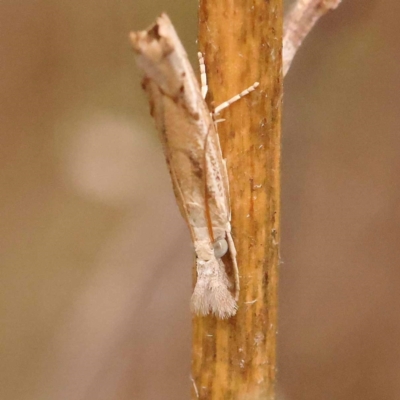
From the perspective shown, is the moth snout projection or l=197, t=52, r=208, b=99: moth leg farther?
l=197, t=52, r=208, b=99: moth leg

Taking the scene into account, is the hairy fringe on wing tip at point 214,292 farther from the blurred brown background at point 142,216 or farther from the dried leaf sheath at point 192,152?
the blurred brown background at point 142,216

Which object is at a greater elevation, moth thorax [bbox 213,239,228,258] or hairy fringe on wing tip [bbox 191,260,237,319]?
moth thorax [bbox 213,239,228,258]

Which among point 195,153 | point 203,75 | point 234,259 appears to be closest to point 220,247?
point 234,259

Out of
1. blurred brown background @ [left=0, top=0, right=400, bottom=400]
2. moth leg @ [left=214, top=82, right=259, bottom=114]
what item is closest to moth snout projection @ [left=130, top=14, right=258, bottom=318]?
moth leg @ [left=214, top=82, right=259, bottom=114]

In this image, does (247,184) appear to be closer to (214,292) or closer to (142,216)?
(214,292)

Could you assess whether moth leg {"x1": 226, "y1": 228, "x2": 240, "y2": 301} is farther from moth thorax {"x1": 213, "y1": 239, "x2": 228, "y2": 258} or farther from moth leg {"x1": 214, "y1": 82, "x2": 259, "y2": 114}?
moth leg {"x1": 214, "y1": 82, "x2": 259, "y2": 114}

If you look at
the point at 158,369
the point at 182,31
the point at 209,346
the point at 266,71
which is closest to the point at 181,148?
the point at 266,71

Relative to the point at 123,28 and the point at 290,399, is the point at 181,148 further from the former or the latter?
the point at 290,399
